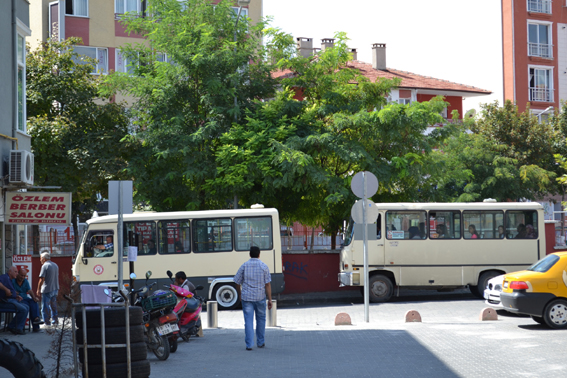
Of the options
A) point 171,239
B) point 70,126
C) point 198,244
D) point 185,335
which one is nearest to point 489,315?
point 185,335

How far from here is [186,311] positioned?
1212 cm

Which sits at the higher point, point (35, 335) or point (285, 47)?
point (285, 47)

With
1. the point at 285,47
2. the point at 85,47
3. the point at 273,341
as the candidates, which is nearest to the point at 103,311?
the point at 273,341

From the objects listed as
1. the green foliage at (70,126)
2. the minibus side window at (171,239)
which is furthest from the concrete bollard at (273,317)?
the green foliage at (70,126)

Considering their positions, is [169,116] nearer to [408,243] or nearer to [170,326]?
[408,243]

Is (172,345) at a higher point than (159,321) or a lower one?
lower

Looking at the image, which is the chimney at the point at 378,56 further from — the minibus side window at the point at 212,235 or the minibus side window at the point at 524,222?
the minibus side window at the point at 212,235

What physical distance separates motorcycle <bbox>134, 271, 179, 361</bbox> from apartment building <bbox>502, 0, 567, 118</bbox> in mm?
36049

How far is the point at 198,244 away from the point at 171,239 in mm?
790

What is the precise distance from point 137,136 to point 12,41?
677cm

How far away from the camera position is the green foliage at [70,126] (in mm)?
21828

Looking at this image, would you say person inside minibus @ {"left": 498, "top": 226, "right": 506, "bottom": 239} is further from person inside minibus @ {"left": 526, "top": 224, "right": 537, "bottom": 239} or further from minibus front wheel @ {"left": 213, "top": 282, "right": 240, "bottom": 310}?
minibus front wheel @ {"left": 213, "top": 282, "right": 240, "bottom": 310}

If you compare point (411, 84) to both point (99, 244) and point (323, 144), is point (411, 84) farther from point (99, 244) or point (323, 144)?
point (99, 244)

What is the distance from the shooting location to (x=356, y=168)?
21.7 m
